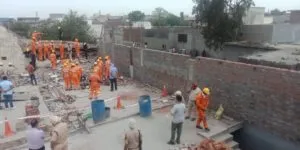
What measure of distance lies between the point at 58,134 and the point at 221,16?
660 inches

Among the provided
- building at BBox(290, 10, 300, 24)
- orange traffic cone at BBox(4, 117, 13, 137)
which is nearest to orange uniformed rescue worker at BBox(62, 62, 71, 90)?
orange traffic cone at BBox(4, 117, 13, 137)

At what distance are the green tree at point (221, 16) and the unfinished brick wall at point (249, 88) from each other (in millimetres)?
7805

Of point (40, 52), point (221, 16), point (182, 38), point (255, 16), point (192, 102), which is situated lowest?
point (192, 102)

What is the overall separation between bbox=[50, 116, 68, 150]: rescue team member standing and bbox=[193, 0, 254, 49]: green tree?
54.2ft

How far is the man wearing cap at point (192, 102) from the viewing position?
1034cm

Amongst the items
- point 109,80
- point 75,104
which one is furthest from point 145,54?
point 75,104

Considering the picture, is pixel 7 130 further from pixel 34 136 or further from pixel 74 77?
pixel 74 77

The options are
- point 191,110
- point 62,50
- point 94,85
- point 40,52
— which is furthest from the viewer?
point 62,50

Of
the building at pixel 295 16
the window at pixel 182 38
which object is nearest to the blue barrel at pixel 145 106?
the window at pixel 182 38

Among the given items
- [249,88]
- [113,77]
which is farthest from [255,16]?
[249,88]

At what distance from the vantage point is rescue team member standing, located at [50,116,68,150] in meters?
6.34

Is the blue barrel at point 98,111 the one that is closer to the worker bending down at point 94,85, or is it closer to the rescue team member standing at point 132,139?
the worker bending down at point 94,85

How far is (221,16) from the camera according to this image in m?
21.0

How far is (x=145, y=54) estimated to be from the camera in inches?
653
